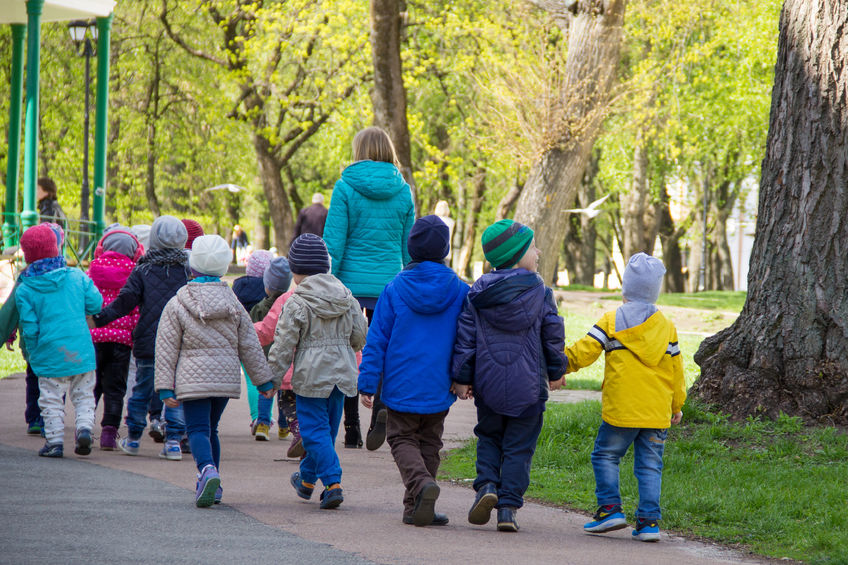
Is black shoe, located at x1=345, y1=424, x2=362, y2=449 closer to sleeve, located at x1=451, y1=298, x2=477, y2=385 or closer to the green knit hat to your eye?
sleeve, located at x1=451, y1=298, x2=477, y2=385

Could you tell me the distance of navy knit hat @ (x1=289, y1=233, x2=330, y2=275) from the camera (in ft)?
19.6

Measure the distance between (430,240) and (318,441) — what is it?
1250 mm

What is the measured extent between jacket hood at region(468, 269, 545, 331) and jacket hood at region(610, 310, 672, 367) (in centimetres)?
50

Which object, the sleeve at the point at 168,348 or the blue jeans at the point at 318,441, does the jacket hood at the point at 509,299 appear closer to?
the blue jeans at the point at 318,441

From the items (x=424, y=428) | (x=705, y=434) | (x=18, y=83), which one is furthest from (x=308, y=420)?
(x=18, y=83)

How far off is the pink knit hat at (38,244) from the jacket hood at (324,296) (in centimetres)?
223

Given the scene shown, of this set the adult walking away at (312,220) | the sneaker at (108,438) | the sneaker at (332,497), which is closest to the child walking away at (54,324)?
the sneaker at (108,438)

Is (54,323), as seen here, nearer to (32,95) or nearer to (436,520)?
(436,520)

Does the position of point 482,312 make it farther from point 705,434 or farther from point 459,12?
point 459,12

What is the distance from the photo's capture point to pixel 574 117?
15336 millimetres

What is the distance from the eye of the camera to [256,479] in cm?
657

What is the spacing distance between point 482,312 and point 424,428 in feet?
2.38

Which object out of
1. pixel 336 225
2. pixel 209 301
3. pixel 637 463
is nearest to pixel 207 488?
pixel 209 301

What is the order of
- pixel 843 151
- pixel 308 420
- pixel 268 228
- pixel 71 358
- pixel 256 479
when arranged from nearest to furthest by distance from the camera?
1. pixel 308 420
2. pixel 256 479
3. pixel 71 358
4. pixel 843 151
5. pixel 268 228
